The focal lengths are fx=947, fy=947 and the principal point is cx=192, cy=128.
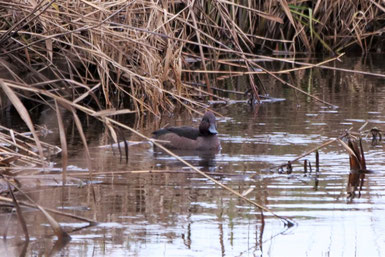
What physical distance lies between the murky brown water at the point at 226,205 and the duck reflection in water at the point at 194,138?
0.10m

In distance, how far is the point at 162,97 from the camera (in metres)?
10.7

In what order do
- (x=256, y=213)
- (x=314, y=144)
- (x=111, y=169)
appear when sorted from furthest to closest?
(x=314, y=144)
(x=111, y=169)
(x=256, y=213)

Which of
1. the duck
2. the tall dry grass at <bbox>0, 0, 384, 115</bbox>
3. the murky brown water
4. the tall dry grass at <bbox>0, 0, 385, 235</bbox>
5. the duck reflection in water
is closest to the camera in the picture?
the murky brown water

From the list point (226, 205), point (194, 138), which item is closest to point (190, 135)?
point (194, 138)

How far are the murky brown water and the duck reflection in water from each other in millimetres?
104

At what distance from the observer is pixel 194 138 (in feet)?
29.6

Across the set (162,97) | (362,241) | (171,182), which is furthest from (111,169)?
(162,97)

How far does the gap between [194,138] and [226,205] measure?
3124 mm

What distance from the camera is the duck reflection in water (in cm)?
877

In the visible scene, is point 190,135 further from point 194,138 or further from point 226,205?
point 226,205

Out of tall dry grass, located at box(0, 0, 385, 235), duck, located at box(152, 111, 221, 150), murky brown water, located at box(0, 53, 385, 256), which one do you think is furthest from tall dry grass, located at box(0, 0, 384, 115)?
murky brown water, located at box(0, 53, 385, 256)

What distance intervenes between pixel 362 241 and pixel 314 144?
11.8ft

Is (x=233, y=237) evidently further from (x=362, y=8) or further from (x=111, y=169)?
(x=362, y=8)

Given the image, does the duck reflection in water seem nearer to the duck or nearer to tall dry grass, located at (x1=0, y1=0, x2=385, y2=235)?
the duck
